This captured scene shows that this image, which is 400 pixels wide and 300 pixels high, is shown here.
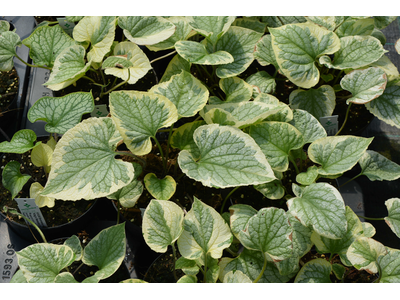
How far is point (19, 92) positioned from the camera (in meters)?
1.71

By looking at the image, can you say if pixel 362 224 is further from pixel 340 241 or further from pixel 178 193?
pixel 178 193

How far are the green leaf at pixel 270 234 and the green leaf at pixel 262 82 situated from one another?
0.58m

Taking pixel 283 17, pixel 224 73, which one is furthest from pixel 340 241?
pixel 283 17

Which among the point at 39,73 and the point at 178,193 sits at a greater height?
the point at 39,73

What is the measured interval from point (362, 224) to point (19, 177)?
3.88 feet

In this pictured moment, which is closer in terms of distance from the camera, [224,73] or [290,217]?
[290,217]

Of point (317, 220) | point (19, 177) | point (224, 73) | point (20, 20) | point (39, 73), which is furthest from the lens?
point (20, 20)

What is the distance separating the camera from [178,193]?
1.36m

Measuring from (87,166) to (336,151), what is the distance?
2.62ft

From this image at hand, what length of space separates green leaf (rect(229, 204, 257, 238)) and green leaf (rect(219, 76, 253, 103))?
43 centimetres

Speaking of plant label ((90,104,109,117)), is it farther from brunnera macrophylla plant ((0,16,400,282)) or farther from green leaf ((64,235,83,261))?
green leaf ((64,235,83,261))

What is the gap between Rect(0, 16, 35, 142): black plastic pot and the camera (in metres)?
1.60

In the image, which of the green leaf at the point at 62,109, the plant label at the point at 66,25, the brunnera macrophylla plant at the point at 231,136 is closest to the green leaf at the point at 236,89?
the brunnera macrophylla plant at the point at 231,136

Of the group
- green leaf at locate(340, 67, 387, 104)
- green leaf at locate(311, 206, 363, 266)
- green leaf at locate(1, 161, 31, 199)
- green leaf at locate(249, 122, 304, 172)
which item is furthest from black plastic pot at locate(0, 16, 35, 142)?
green leaf at locate(340, 67, 387, 104)
